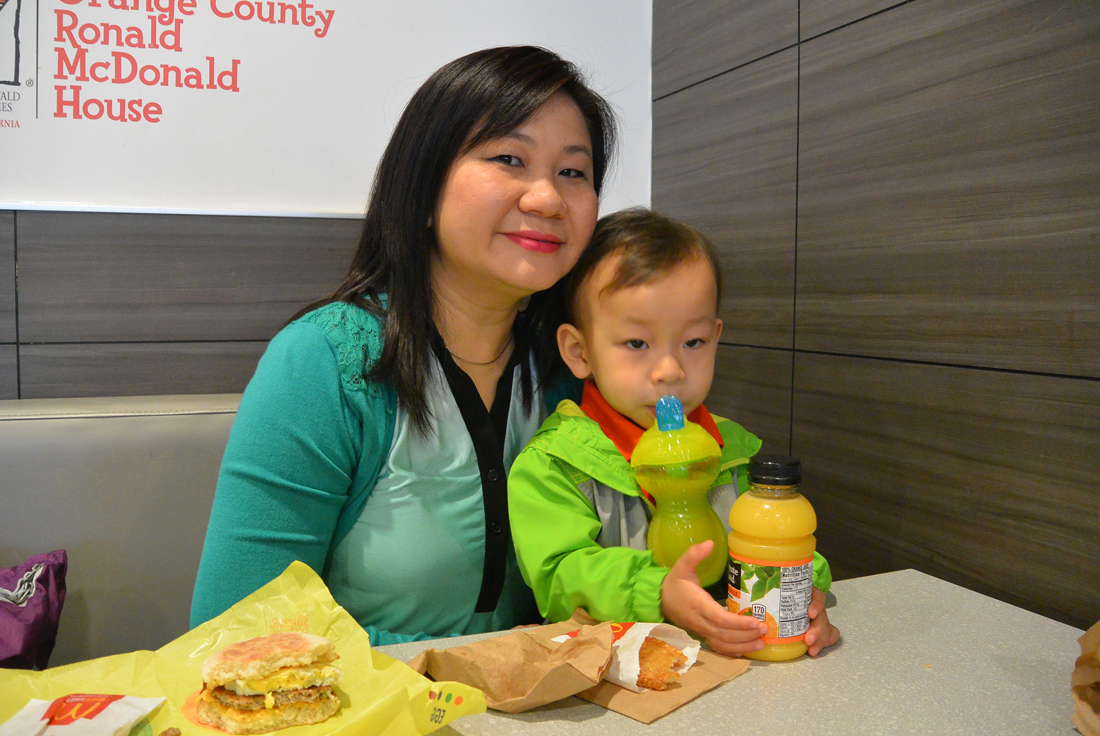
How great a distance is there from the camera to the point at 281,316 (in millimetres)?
2076

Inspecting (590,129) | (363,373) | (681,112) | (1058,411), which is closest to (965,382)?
(1058,411)

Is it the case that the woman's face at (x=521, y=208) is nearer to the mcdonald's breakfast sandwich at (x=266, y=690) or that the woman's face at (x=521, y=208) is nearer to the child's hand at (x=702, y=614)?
the child's hand at (x=702, y=614)

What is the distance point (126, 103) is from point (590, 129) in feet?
4.02

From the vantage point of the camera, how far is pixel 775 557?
910 mm

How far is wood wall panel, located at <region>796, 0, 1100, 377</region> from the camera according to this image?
46.0 inches

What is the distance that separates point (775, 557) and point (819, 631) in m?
0.12

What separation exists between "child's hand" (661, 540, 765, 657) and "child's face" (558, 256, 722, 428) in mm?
259

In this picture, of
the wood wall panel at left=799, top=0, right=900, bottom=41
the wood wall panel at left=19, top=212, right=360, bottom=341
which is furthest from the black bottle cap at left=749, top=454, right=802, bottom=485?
the wood wall panel at left=19, top=212, right=360, bottom=341

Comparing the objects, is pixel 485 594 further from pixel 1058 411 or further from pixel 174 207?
pixel 174 207

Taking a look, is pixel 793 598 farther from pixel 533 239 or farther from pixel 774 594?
pixel 533 239

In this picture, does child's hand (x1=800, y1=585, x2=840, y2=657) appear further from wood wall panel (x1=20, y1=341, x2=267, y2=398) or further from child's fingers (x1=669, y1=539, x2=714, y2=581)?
wood wall panel (x1=20, y1=341, x2=267, y2=398)

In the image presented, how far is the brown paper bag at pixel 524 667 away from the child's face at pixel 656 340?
0.38m

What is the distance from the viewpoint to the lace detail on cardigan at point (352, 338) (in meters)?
1.20

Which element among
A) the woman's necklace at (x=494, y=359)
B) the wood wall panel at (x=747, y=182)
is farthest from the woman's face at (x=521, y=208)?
the wood wall panel at (x=747, y=182)
